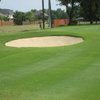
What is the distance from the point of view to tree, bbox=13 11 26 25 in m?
107

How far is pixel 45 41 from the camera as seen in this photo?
87.5 feet

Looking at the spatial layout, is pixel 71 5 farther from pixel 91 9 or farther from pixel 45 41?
pixel 45 41

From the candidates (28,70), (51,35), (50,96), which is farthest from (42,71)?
(51,35)

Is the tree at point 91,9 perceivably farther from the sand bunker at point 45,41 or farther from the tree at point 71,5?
the sand bunker at point 45,41

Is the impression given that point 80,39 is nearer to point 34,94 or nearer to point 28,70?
point 28,70

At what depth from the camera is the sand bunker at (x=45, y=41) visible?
25.3m

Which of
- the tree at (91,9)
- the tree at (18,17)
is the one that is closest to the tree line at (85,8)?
the tree at (91,9)

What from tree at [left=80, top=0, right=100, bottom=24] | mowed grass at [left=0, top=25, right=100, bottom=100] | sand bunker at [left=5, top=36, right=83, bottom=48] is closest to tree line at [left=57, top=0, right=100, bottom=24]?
tree at [left=80, top=0, right=100, bottom=24]

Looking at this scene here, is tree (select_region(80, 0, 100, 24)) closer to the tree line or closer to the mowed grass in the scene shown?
the tree line

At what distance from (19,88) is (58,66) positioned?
400cm

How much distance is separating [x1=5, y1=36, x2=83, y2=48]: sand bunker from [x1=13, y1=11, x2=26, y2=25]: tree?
3094 inches

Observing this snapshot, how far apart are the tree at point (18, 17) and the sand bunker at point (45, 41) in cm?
7858

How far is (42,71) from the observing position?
12.8 m

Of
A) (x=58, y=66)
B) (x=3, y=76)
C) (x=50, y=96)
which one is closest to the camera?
(x=50, y=96)
